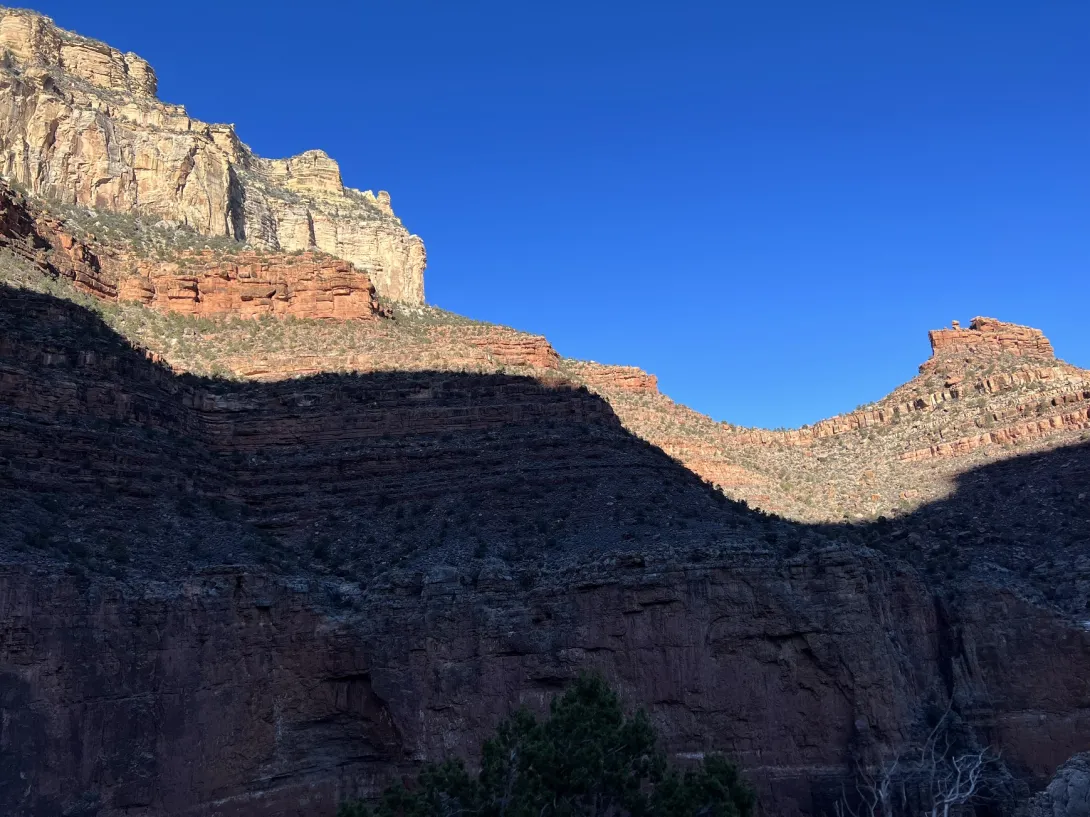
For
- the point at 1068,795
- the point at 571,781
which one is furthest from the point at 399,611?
the point at 1068,795

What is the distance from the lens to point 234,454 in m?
36.3

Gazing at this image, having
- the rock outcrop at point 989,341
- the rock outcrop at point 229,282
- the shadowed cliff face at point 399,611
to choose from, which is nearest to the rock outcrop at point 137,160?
the rock outcrop at point 229,282

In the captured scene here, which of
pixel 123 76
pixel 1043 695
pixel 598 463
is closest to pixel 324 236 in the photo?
pixel 123 76

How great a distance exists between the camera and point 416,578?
99.0ft

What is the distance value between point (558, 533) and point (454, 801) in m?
13.6

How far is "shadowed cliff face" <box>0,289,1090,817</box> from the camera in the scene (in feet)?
81.4

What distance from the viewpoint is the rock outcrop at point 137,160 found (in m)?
58.4

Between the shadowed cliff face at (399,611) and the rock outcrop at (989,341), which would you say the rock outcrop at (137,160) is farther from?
the rock outcrop at (989,341)

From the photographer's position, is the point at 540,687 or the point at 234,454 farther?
the point at 234,454

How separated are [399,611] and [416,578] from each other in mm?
1242

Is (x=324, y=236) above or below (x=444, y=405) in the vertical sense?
above

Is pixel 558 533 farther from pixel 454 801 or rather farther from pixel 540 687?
pixel 454 801

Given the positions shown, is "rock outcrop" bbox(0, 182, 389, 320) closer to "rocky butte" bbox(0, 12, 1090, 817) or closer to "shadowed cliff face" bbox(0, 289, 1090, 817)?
"rocky butte" bbox(0, 12, 1090, 817)

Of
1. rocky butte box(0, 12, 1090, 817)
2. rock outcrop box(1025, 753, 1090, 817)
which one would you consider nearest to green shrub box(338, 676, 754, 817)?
rocky butte box(0, 12, 1090, 817)
